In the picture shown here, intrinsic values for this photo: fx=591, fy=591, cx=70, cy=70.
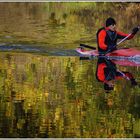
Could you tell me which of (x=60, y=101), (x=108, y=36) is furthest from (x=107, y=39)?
(x=60, y=101)

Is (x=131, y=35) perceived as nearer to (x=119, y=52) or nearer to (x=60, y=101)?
(x=119, y=52)

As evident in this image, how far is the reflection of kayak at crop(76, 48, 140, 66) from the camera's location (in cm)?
413

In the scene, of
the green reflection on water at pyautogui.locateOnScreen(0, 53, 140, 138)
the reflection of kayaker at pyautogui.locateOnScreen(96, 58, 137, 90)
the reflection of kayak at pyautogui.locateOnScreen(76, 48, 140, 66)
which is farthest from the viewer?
the reflection of kayak at pyautogui.locateOnScreen(76, 48, 140, 66)

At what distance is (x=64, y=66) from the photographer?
162 inches

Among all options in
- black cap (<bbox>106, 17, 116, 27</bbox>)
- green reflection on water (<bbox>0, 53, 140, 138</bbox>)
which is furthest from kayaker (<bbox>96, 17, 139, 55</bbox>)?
green reflection on water (<bbox>0, 53, 140, 138</bbox>)

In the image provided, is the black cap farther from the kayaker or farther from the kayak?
the kayak

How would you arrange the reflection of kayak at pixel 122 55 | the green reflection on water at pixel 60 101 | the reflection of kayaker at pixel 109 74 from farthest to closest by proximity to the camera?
the reflection of kayak at pixel 122 55, the reflection of kayaker at pixel 109 74, the green reflection on water at pixel 60 101

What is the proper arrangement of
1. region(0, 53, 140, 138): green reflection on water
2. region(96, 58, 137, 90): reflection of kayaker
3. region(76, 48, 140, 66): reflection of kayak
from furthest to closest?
region(76, 48, 140, 66): reflection of kayak → region(96, 58, 137, 90): reflection of kayaker → region(0, 53, 140, 138): green reflection on water

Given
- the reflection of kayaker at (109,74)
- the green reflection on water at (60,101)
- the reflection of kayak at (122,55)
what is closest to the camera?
the green reflection on water at (60,101)

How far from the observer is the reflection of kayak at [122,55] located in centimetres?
413

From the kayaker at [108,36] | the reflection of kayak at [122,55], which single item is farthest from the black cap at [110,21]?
the reflection of kayak at [122,55]

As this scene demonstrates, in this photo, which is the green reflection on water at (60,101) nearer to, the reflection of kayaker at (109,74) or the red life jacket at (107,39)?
the reflection of kayaker at (109,74)

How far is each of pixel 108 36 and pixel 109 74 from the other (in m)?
0.27

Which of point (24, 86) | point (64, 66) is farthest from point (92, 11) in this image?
point (24, 86)
